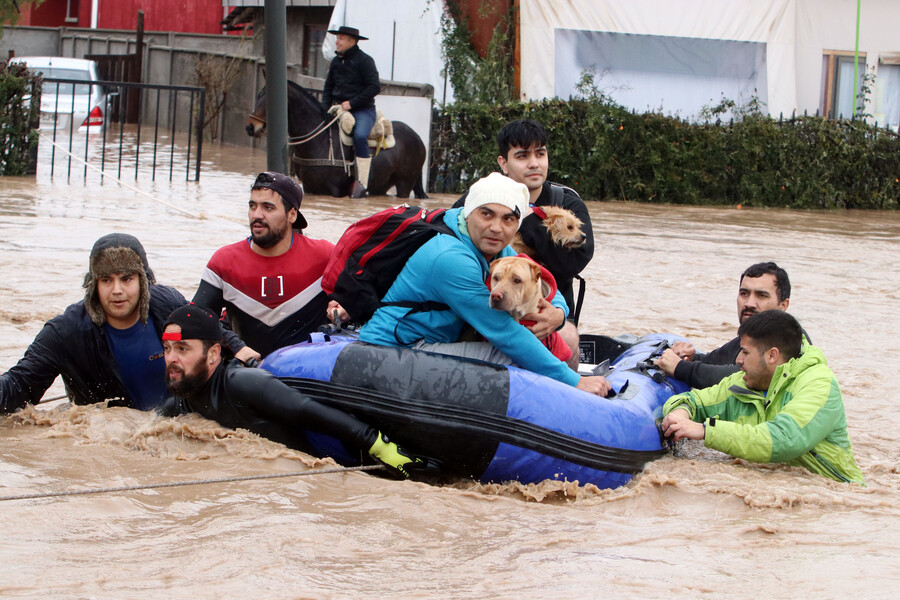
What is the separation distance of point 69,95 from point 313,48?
21.3 feet

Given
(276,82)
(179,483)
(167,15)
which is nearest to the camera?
(179,483)

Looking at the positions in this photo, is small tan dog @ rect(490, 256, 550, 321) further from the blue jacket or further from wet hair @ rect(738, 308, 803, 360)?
wet hair @ rect(738, 308, 803, 360)

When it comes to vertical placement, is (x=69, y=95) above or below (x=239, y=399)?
above

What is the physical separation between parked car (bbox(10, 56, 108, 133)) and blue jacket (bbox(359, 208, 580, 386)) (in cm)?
1985

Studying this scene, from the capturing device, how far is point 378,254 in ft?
17.5

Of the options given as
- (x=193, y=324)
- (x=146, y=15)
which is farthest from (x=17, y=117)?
(x=146, y=15)

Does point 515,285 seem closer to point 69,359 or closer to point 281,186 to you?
point 281,186

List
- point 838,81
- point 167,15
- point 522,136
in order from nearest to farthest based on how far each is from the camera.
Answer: point 522,136
point 838,81
point 167,15

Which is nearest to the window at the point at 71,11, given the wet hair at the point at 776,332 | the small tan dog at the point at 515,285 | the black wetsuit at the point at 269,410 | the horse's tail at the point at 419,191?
the horse's tail at the point at 419,191

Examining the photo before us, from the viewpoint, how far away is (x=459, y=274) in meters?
5.00

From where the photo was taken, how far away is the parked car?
952 inches

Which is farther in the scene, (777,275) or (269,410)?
(777,275)

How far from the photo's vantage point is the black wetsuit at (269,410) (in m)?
5.08

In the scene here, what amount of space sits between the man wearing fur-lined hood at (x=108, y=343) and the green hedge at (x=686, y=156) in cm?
1334
